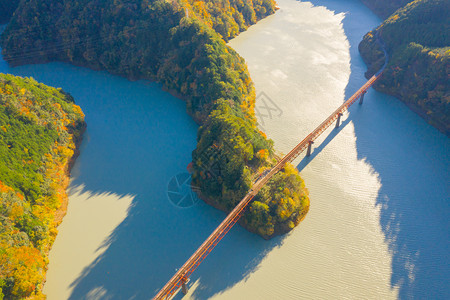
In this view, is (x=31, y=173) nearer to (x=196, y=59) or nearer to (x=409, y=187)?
(x=196, y=59)

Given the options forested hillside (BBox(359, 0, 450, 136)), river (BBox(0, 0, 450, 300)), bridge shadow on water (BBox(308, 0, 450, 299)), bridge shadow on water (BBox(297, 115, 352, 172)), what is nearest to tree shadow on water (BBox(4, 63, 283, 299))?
river (BBox(0, 0, 450, 300))

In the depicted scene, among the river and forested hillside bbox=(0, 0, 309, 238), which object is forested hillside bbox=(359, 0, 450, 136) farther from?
forested hillside bbox=(0, 0, 309, 238)

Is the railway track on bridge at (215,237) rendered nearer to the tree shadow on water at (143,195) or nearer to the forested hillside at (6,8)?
the tree shadow on water at (143,195)

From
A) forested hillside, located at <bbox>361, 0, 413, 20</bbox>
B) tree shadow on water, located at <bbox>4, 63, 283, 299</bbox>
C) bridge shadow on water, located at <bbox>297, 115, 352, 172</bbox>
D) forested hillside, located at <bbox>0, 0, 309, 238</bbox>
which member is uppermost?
forested hillside, located at <bbox>361, 0, 413, 20</bbox>

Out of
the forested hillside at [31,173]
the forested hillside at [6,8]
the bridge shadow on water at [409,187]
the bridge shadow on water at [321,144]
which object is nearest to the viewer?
the forested hillside at [31,173]

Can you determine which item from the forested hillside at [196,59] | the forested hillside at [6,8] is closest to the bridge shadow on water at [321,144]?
the forested hillside at [196,59]

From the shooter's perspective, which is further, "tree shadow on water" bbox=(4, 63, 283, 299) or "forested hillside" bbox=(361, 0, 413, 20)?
"forested hillside" bbox=(361, 0, 413, 20)
